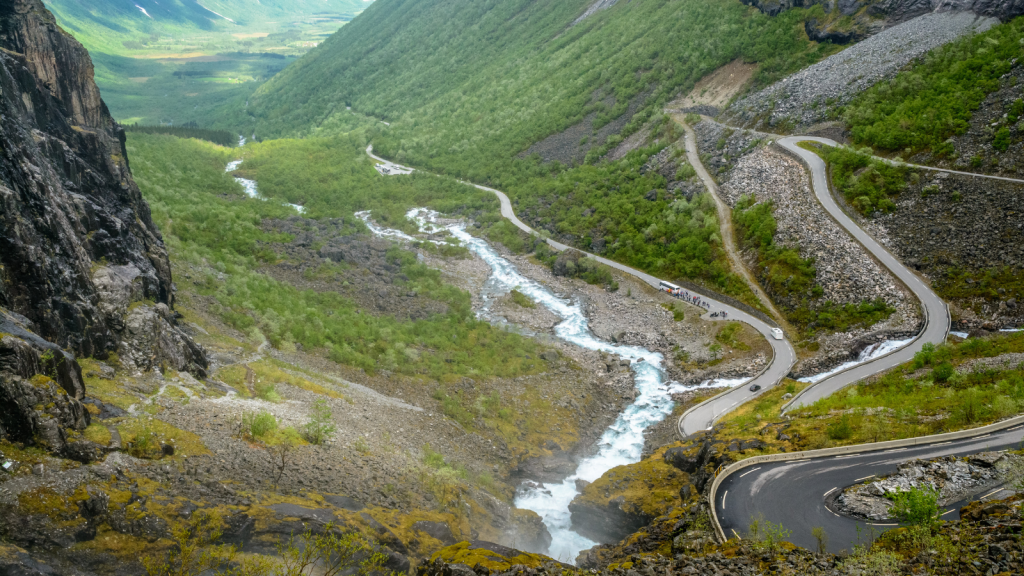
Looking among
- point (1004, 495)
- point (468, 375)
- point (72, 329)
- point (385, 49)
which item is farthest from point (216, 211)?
point (385, 49)

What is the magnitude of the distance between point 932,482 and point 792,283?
32.4m

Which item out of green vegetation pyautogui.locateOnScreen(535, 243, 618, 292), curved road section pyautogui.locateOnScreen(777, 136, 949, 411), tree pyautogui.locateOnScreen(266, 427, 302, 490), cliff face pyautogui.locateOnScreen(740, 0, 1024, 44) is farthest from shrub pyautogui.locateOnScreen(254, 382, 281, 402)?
cliff face pyautogui.locateOnScreen(740, 0, 1024, 44)

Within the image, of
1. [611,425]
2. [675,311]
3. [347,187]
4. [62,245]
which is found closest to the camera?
[62,245]

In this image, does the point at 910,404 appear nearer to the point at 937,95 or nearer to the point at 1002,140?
the point at 1002,140

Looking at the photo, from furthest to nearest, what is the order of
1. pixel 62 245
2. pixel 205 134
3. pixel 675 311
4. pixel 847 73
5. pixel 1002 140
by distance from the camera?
1. pixel 205 134
2. pixel 847 73
3. pixel 675 311
4. pixel 1002 140
5. pixel 62 245

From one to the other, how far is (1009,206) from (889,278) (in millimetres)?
10554

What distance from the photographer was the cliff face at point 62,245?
18594mm

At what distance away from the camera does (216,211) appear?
226 ft

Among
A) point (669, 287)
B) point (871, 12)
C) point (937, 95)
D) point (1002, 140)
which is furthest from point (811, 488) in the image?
point (871, 12)

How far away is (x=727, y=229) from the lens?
205 feet

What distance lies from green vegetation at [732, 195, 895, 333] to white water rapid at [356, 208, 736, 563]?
33.4ft

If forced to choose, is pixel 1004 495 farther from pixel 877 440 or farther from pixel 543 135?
pixel 543 135

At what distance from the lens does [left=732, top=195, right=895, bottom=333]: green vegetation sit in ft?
146

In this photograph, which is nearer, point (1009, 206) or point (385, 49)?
point (1009, 206)
